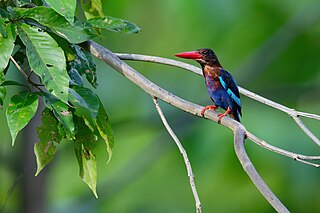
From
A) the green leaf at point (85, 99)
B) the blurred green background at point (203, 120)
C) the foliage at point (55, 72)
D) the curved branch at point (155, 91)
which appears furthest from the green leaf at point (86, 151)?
the blurred green background at point (203, 120)

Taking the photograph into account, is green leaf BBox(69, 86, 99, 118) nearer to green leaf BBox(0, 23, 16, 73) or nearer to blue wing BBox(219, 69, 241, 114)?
green leaf BBox(0, 23, 16, 73)

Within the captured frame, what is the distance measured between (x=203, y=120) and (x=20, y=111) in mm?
5410

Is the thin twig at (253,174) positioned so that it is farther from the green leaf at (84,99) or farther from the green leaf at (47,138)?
the green leaf at (47,138)

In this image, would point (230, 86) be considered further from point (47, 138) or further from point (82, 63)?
point (47, 138)

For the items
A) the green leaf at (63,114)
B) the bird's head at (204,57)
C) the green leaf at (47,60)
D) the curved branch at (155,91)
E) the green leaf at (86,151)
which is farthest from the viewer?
the bird's head at (204,57)

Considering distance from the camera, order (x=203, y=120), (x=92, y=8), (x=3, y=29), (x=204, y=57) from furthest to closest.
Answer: (x=203, y=120), (x=204, y=57), (x=92, y=8), (x=3, y=29)

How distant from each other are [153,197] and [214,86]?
21.5ft

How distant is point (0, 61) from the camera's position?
1876 millimetres

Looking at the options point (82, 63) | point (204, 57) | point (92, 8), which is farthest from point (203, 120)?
point (82, 63)

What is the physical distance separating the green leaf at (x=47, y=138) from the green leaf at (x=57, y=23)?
0.80 feet

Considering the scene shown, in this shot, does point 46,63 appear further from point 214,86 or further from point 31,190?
Answer: point 31,190

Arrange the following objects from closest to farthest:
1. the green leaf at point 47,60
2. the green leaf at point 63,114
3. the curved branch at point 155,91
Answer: the green leaf at point 47,60
the green leaf at point 63,114
the curved branch at point 155,91

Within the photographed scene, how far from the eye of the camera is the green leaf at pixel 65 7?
6.09 feet

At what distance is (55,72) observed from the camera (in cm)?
193
